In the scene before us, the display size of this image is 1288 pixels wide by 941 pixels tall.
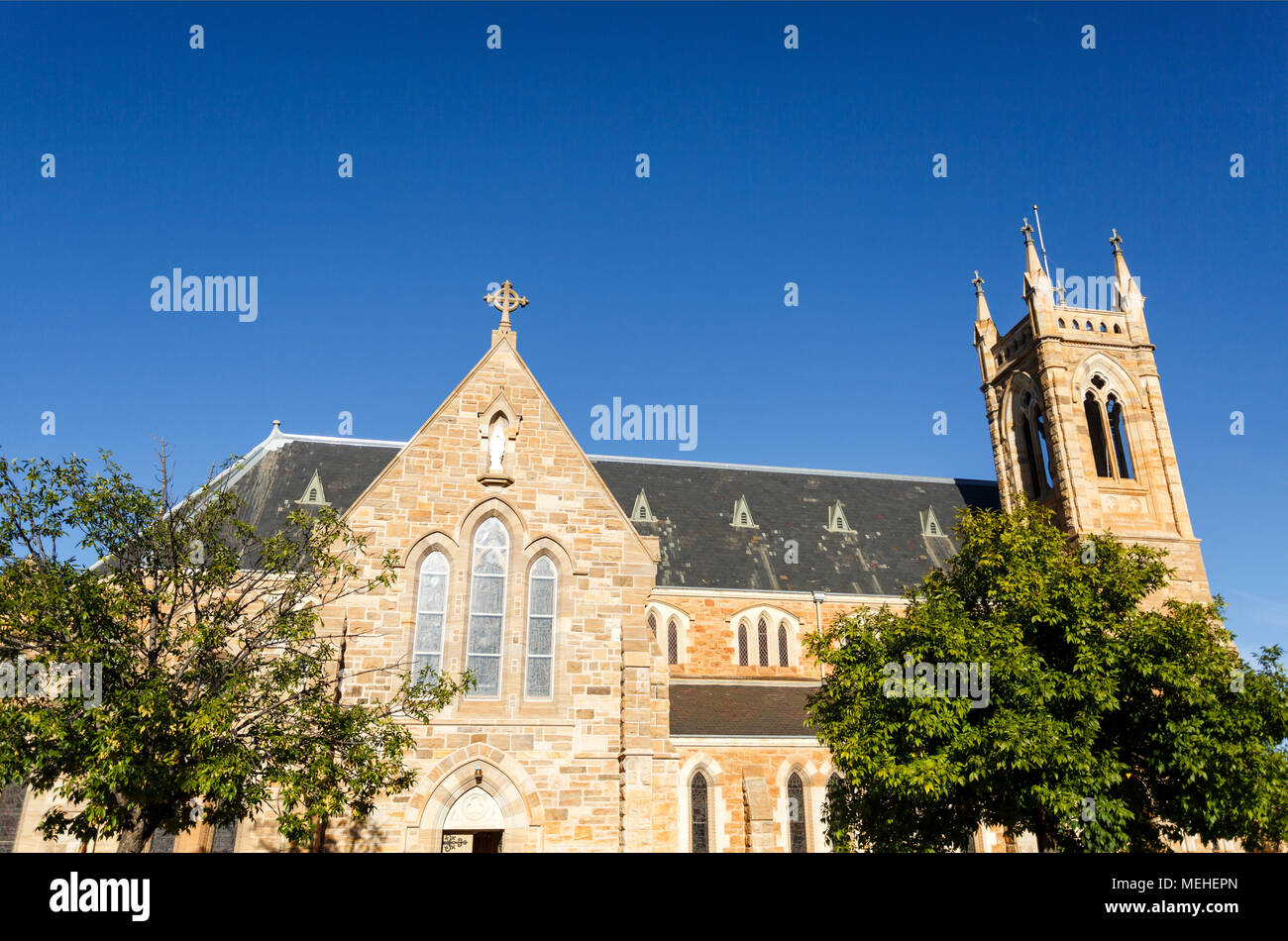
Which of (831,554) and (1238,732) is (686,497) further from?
(1238,732)

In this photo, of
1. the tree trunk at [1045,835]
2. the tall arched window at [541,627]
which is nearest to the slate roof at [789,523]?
the tall arched window at [541,627]

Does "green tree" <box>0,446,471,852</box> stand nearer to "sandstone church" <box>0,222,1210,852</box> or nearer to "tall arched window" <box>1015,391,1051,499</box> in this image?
"sandstone church" <box>0,222,1210,852</box>

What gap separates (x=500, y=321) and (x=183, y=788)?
1187cm

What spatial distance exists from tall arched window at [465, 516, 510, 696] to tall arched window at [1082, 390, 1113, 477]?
1098 inches

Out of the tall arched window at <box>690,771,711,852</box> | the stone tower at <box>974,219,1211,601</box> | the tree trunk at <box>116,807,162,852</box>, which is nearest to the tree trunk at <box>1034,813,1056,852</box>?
the tall arched window at <box>690,771,711,852</box>

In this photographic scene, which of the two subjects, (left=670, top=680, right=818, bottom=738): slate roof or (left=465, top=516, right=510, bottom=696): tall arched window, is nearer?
(left=465, top=516, right=510, bottom=696): tall arched window

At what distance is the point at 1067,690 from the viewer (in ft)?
54.1

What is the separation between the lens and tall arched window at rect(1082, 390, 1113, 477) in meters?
35.4

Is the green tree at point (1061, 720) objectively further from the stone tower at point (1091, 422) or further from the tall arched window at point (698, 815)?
the stone tower at point (1091, 422)

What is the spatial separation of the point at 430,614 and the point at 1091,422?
31247 mm

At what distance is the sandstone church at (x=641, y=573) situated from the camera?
16.5 meters

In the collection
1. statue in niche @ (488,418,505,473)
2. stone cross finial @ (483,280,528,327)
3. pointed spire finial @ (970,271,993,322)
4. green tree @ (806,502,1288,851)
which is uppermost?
pointed spire finial @ (970,271,993,322)

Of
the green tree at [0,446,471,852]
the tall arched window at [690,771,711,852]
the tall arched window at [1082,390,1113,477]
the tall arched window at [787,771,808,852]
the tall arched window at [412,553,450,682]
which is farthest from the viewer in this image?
the tall arched window at [1082,390,1113,477]

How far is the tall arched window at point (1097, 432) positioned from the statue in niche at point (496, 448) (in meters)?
27.4
